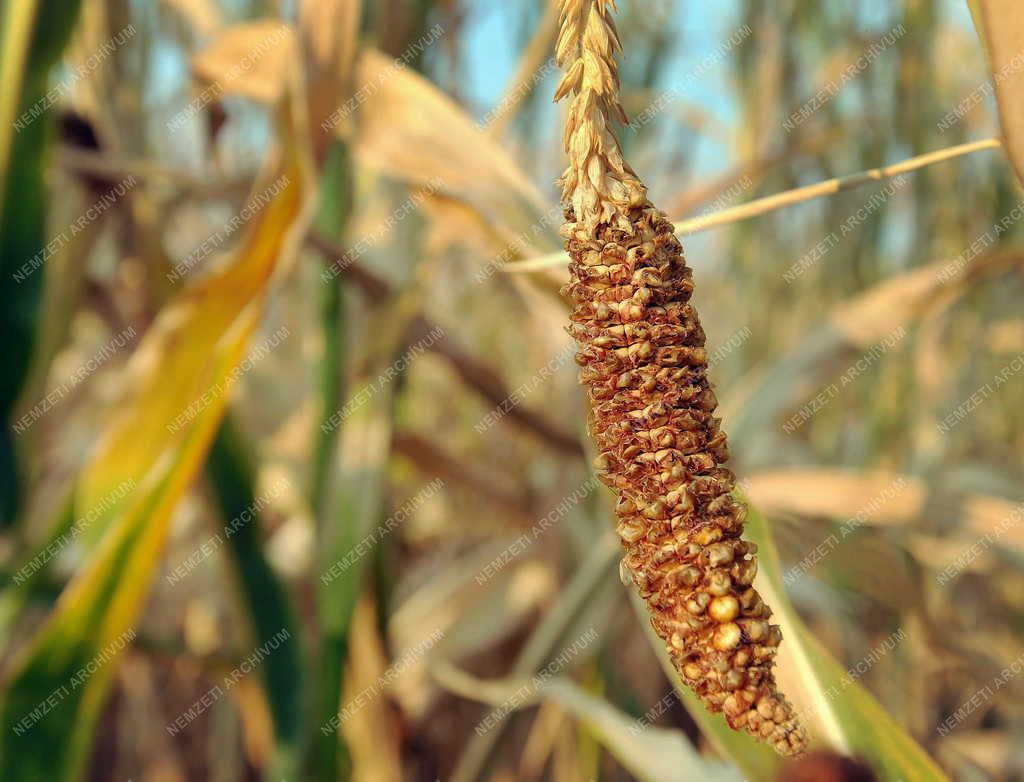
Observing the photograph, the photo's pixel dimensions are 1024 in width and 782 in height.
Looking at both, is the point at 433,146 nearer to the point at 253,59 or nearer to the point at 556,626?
the point at 253,59

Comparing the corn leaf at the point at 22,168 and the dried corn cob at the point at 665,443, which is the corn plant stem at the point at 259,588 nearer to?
the corn leaf at the point at 22,168

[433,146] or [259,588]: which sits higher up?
[433,146]

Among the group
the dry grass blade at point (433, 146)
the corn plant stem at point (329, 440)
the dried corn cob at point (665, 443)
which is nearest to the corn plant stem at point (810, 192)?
the dried corn cob at point (665, 443)

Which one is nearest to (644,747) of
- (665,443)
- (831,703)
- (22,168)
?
(831,703)

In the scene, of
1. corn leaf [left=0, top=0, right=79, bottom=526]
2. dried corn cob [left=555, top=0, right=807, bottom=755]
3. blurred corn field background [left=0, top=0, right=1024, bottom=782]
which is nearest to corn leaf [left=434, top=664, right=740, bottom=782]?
blurred corn field background [left=0, top=0, right=1024, bottom=782]

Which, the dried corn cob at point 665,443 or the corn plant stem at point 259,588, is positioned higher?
the dried corn cob at point 665,443

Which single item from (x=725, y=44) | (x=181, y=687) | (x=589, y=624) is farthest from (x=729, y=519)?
(x=181, y=687)

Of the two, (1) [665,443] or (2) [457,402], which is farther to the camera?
(2) [457,402]
